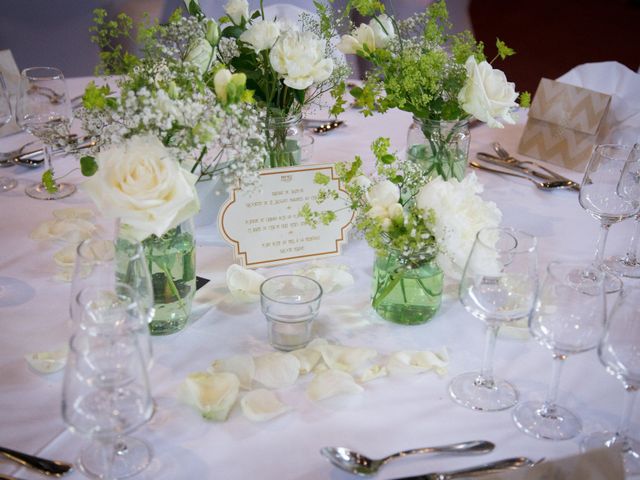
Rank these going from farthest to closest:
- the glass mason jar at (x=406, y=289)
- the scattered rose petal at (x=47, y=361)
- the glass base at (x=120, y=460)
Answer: the glass mason jar at (x=406, y=289) < the scattered rose petal at (x=47, y=361) < the glass base at (x=120, y=460)

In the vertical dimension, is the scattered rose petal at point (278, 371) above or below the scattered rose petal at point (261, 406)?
above

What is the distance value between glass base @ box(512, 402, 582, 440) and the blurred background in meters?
1.94

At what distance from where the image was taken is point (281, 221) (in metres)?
1.71

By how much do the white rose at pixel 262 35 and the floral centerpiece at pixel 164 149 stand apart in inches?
3.4

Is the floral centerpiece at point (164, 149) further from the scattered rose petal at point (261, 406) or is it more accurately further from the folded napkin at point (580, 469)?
the folded napkin at point (580, 469)

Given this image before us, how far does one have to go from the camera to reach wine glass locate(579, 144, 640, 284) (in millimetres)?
1687

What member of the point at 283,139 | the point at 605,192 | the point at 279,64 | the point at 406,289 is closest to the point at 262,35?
the point at 279,64

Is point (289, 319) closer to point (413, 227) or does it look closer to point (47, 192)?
point (413, 227)

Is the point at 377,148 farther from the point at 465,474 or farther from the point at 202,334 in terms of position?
the point at 465,474

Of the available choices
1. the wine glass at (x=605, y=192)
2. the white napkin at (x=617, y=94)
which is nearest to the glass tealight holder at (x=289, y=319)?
the wine glass at (x=605, y=192)

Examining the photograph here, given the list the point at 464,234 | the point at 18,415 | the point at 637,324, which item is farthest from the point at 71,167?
the point at 637,324

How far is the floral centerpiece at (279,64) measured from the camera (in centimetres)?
162

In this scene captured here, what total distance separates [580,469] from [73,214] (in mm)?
1347

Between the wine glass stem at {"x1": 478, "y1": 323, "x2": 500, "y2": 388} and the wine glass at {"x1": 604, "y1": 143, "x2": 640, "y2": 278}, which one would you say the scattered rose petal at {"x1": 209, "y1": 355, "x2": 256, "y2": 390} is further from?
the wine glass at {"x1": 604, "y1": 143, "x2": 640, "y2": 278}
